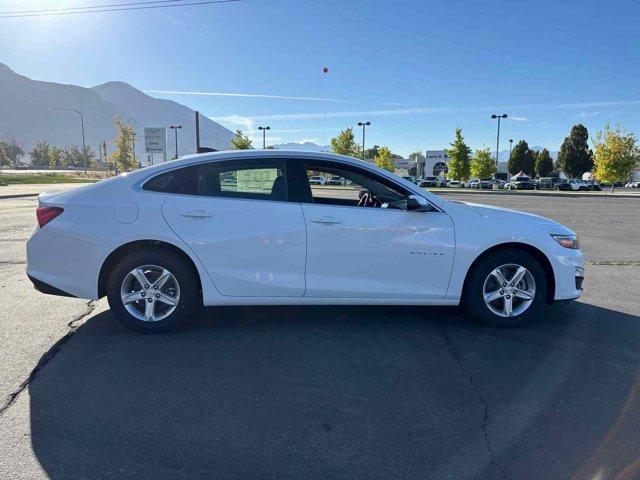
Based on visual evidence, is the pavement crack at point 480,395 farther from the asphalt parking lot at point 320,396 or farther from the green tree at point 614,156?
the green tree at point 614,156

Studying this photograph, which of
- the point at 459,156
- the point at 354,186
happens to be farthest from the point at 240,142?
the point at 354,186

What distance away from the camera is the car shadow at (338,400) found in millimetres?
2324

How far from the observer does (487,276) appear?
409 centimetres

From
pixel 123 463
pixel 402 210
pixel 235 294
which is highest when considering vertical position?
pixel 402 210

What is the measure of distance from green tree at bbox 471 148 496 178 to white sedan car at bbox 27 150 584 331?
6195cm

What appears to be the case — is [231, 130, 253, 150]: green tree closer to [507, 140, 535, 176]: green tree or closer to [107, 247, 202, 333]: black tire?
[107, 247, 202, 333]: black tire

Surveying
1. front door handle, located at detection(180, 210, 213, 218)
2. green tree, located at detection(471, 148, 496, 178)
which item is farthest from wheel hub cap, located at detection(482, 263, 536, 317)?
green tree, located at detection(471, 148, 496, 178)

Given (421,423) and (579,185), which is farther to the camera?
(579,185)

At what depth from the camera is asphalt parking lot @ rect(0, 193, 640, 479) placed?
2.32 metres

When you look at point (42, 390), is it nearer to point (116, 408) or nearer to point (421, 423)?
point (116, 408)

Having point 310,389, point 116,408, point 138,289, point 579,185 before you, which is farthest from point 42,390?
point 579,185

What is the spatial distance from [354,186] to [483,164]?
2453 inches

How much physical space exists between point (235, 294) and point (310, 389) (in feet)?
4.12

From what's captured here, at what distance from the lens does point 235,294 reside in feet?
12.9
